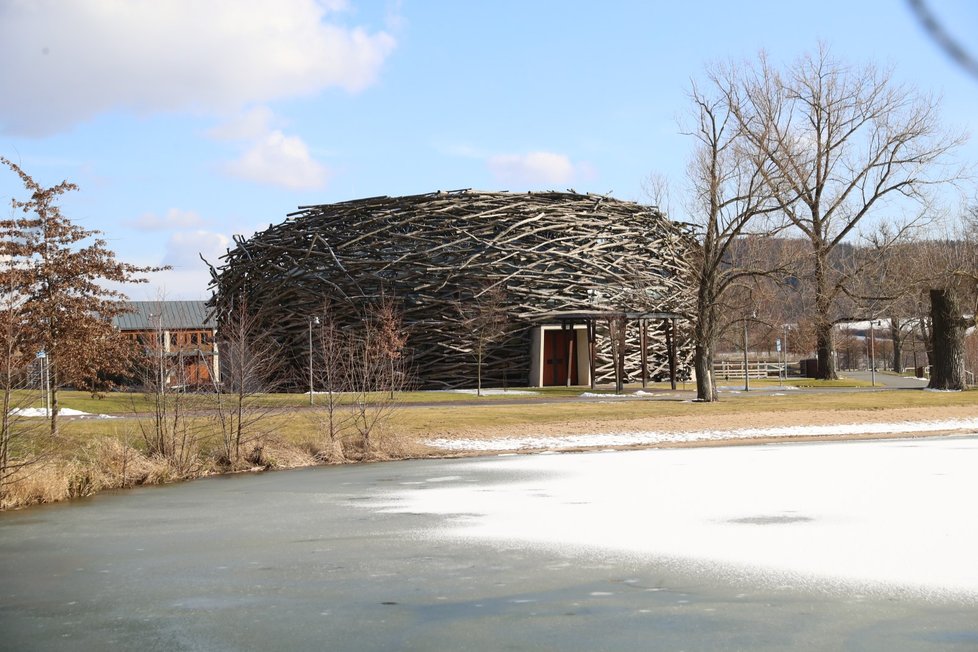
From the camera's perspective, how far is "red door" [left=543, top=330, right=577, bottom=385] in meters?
47.2

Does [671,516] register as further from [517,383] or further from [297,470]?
[517,383]

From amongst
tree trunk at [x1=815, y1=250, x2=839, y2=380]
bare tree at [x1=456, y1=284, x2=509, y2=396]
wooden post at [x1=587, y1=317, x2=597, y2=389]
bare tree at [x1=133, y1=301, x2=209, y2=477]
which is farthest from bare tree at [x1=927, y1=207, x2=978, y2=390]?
bare tree at [x1=133, y1=301, x2=209, y2=477]

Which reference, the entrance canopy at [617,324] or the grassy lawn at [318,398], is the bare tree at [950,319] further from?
the entrance canopy at [617,324]

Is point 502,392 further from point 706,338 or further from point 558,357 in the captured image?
point 706,338

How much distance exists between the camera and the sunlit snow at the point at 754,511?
1029 cm

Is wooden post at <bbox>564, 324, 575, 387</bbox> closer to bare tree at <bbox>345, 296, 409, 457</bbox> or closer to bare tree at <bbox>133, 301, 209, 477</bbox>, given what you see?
bare tree at <bbox>345, 296, 409, 457</bbox>

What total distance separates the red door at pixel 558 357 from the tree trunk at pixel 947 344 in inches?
618

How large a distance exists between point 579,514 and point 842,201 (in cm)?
3769

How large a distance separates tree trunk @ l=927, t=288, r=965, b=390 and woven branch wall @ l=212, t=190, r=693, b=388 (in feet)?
36.4

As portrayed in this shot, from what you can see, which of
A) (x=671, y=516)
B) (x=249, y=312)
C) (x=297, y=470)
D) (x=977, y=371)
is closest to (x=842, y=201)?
(x=977, y=371)

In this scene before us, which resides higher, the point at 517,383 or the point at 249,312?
the point at 249,312

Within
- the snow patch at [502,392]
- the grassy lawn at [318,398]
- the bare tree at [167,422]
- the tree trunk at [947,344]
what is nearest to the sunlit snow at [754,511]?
the bare tree at [167,422]

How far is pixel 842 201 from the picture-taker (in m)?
47.2

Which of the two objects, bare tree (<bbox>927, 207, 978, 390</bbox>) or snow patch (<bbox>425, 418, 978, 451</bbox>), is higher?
bare tree (<bbox>927, 207, 978, 390</bbox>)
